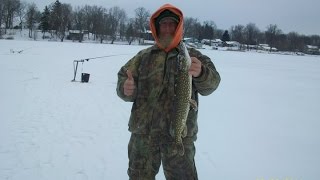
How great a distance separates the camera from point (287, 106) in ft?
40.0

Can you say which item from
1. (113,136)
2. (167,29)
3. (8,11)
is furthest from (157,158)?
(8,11)

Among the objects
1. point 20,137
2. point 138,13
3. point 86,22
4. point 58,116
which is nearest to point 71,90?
point 58,116

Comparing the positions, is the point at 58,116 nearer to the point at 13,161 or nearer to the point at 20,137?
the point at 20,137

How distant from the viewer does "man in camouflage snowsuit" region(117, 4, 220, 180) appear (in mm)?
3258

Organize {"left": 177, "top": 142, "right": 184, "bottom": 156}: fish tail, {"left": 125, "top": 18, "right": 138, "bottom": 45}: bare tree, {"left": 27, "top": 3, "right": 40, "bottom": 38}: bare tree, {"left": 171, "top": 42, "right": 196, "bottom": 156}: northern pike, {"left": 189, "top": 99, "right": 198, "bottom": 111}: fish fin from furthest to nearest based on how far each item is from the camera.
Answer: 1. {"left": 125, "top": 18, "right": 138, "bottom": 45}: bare tree
2. {"left": 27, "top": 3, "right": 40, "bottom": 38}: bare tree
3. {"left": 177, "top": 142, "right": 184, "bottom": 156}: fish tail
4. {"left": 189, "top": 99, "right": 198, "bottom": 111}: fish fin
5. {"left": 171, "top": 42, "right": 196, "bottom": 156}: northern pike

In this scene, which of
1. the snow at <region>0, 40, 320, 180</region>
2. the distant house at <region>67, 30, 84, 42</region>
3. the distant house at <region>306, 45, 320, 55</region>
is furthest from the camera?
the distant house at <region>306, 45, 320, 55</region>

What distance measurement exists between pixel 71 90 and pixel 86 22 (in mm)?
81239

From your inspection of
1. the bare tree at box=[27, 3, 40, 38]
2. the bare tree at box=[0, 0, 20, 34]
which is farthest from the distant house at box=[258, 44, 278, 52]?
the bare tree at box=[0, 0, 20, 34]

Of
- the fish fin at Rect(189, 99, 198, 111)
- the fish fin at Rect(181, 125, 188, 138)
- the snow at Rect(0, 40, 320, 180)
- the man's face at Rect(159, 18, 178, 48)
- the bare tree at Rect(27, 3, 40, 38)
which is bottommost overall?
the snow at Rect(0, 40, 320, 180)

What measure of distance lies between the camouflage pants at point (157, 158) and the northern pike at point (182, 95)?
0.20 metres

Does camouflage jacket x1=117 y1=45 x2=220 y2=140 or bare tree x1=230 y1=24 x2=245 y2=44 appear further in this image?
bare tree x1=230 y1=24 x2=245 y2=44

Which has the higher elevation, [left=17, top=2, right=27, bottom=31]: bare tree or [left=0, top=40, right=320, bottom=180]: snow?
[left=17, top=2, right=27, bottom=31]: bare tree

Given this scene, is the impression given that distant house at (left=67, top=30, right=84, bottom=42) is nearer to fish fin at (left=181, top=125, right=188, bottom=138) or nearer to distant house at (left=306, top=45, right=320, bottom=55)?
distant house at (left=306, top=45, right=320, bottom=55)

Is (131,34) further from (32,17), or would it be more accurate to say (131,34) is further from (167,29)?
(167,29)
